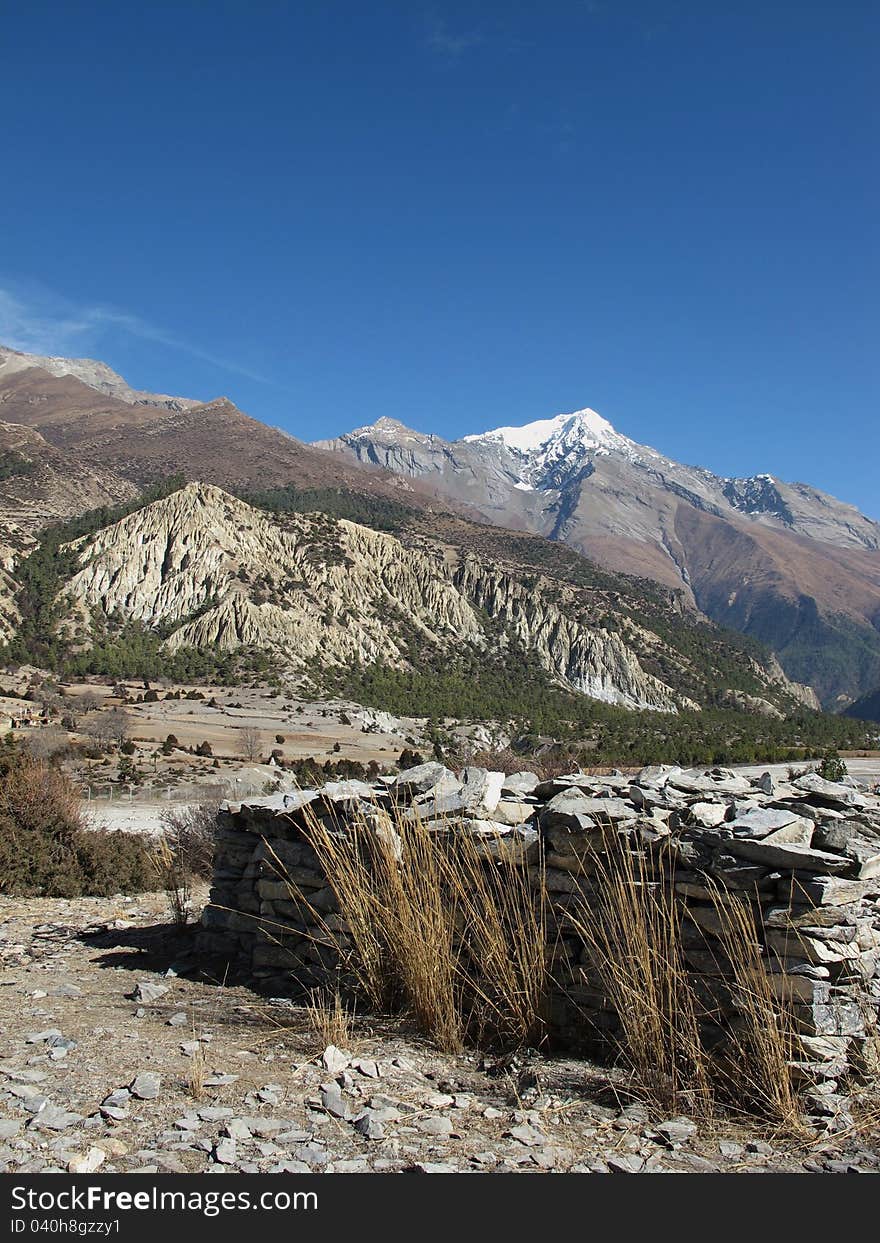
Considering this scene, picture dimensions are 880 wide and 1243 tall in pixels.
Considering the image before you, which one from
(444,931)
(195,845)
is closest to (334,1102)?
(444,931)

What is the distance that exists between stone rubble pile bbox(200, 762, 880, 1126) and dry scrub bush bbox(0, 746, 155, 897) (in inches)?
180

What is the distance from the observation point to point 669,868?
18.3ft

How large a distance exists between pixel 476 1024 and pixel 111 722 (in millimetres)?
49087

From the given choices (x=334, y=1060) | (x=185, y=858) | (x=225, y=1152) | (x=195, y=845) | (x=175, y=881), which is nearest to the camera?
(x=225, y=1152)

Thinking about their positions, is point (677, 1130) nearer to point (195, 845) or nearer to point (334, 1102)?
point (334, 1102)

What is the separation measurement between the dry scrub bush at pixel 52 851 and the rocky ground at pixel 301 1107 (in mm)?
5447

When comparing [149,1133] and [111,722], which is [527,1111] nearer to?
[149,1133]

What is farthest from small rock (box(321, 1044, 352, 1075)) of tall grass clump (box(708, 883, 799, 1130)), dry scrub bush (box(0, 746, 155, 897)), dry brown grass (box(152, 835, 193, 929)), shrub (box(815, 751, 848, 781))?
shrub (box(815, 751, 848, 781))

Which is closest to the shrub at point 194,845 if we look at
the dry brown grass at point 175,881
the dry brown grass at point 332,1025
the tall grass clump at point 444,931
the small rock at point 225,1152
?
the dry brown grass at point 175,881

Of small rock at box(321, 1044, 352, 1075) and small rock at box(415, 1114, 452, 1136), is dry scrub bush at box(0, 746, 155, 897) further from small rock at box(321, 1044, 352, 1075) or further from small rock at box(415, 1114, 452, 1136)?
small rock at box(415, 1114, 452, 1136)

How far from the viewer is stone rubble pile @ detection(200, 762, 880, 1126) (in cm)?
495

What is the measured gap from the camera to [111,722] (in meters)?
50.9

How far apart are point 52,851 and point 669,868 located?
9819mm

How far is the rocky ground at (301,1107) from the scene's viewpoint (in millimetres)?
4117
